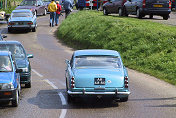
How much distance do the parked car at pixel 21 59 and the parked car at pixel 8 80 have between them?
1.90m

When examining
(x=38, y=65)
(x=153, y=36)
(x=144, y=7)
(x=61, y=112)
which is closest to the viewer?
(x=61, y=112)

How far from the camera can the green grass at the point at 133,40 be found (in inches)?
848

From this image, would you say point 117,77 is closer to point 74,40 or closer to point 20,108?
point 20,108

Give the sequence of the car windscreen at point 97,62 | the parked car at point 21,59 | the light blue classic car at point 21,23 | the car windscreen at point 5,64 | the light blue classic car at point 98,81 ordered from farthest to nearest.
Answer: the light blue classic car at point 21,23 → the parked car at point 21,59 → the car windscreen at point 97,62 → the car windscreen at point 5,64 → the light blue classic car at point 98,81

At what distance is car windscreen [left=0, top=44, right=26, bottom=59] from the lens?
56.9 feet

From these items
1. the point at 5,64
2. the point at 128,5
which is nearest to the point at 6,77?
the point at 5,64

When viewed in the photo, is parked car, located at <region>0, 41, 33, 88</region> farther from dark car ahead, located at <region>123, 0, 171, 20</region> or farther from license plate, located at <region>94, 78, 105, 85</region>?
dark car ahead, located at <region>123, 0, 171, 20</region>

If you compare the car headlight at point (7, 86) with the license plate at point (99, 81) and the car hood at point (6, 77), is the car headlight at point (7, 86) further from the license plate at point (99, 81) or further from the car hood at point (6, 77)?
the license plate at point (99, 81)

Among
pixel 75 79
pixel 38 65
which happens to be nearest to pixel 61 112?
pixel 75 79

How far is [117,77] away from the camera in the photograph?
13023mm

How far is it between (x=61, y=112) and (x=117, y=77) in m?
1.81

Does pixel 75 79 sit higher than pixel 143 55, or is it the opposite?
pixel 75 79

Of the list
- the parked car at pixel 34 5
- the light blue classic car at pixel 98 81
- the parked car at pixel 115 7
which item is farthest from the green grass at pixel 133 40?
the parked car at pixel 34 5

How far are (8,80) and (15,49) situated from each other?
513 cm
